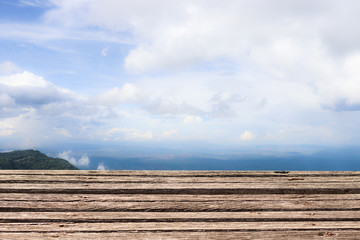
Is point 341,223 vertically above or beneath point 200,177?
beneath

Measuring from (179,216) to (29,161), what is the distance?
4794 inches

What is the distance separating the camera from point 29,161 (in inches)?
4333

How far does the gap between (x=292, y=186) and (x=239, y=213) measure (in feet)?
5.24

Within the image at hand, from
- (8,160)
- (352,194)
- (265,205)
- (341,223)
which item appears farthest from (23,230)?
(8,160)

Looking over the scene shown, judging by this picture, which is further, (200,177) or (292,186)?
(200,177)

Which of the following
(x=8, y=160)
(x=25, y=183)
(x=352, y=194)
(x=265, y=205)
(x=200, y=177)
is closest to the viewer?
(x=265, y=205)

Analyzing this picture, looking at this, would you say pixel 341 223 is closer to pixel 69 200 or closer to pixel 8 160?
pixel 69 200

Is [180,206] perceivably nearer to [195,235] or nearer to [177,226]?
[177,226]

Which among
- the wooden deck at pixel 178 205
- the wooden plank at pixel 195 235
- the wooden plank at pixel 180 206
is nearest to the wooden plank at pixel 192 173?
the wooden deck at pixel 178 205

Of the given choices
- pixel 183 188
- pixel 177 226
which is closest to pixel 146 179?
pixel 183 188

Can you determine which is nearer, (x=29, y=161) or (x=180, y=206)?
(x=180, y=206)

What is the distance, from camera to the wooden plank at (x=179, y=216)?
4094mm

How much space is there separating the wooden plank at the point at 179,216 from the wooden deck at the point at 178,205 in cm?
1

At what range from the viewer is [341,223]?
4.00 meters
